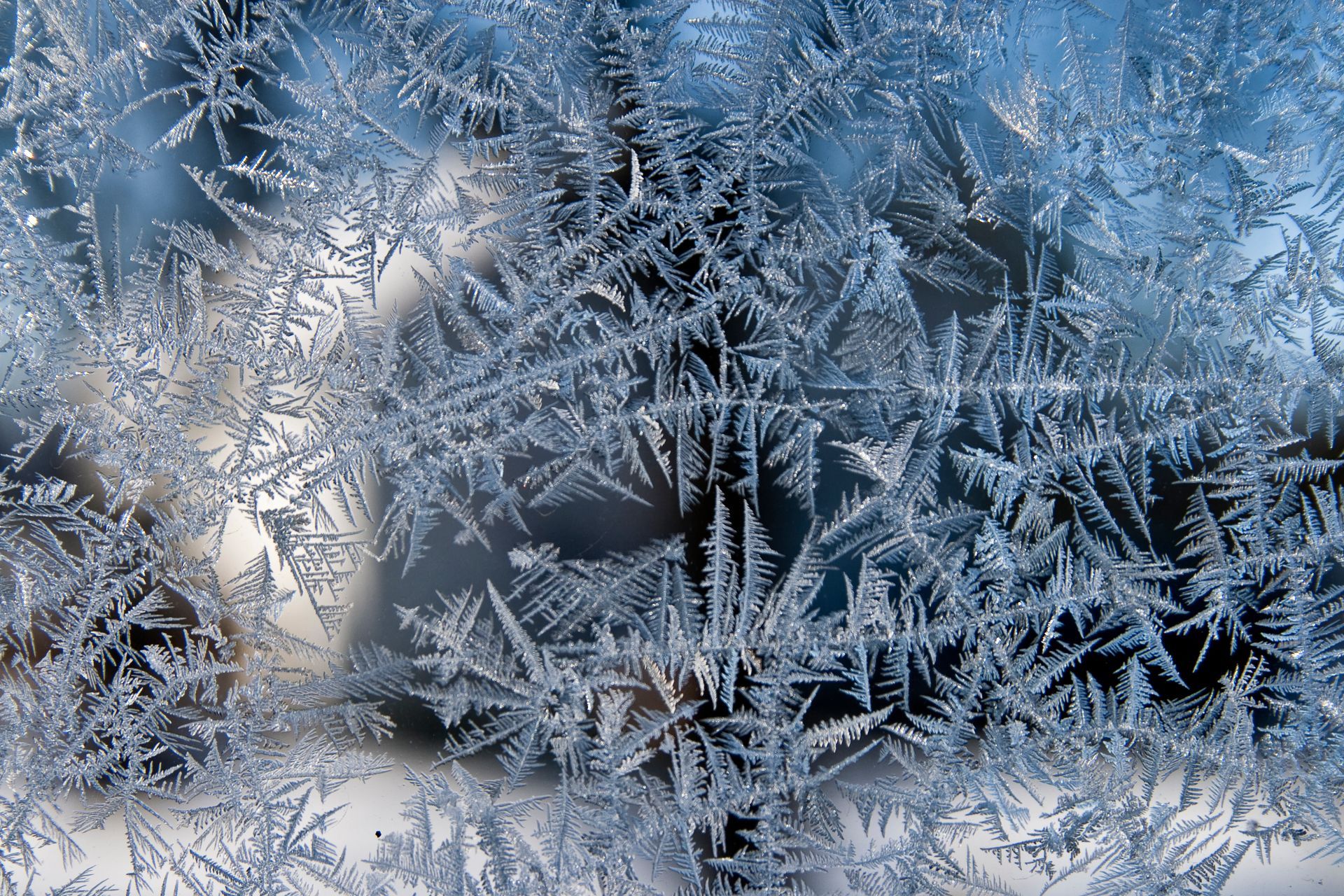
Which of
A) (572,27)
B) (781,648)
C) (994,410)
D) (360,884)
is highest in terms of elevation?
(572,27)

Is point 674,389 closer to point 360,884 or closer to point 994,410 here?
point 994,410

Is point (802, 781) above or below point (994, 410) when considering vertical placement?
below

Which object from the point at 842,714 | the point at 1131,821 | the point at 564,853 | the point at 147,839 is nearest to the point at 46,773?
the point at 147,839

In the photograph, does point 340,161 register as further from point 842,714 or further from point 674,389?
point 842,714

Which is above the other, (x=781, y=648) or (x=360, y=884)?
(x=781, y=648)

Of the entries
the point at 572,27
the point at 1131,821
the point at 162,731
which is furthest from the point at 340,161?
the point at 1131,821

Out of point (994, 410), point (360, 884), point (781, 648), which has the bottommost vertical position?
point (360, 884)
